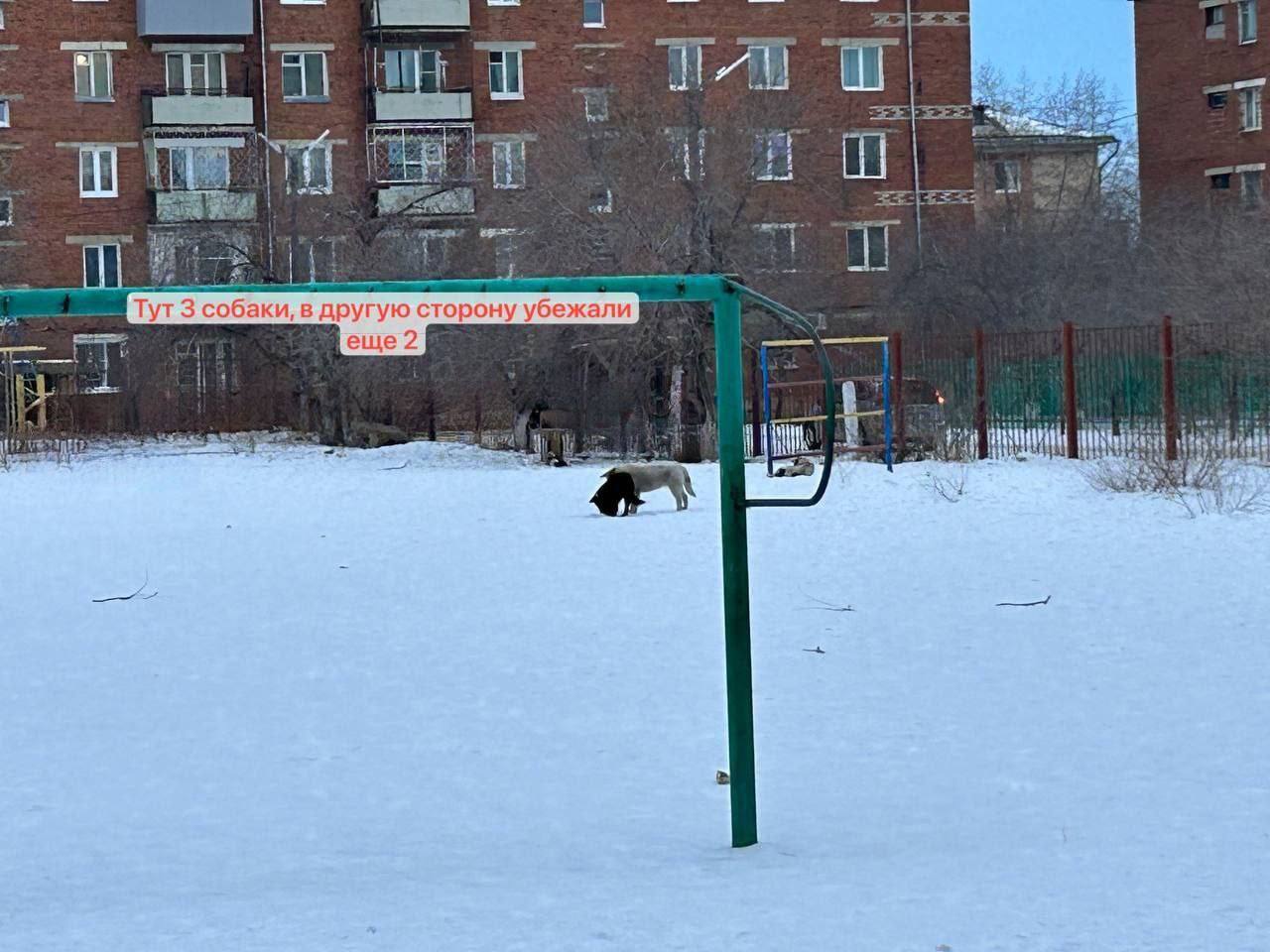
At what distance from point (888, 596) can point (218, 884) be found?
23.0ft

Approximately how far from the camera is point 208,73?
52.9m

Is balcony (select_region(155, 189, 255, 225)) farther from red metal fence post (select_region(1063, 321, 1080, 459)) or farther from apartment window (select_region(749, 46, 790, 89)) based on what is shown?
red metal fence post (select_region(1063, 321, 1080, 459))

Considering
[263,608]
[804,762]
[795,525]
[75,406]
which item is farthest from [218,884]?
[75,406]

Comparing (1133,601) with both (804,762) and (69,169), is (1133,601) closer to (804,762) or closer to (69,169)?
(804,762)

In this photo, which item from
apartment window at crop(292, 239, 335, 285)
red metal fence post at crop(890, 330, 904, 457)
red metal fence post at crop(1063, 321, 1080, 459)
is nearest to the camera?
red metal fence post at crop(1063, 321, 1080, 459)

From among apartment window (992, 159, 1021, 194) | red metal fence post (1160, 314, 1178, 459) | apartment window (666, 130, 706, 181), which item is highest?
apartment window (992, 159, 1021, 194)

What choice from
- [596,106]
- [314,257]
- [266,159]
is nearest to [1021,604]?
[596,106]

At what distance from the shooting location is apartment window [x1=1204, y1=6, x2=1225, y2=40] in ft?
180

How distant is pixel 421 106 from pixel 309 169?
381cm


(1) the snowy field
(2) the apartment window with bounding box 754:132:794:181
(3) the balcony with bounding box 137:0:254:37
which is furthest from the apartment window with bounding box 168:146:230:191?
(1) the snowy field

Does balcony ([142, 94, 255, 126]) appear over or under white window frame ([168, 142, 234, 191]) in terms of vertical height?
over

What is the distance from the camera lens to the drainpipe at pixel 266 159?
137ft

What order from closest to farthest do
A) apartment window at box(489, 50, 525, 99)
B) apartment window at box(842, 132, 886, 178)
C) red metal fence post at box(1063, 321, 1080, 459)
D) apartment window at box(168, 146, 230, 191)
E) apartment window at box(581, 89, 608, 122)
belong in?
red metal fence post at box(1063, 321, 1080, 459) < apartment window at box(581, 89, 608, 122) < apartment window at box(168, 146, 230, 191) < apartment window at box(489, 50, 525, 99) < apartment window at box(842, 132, 886, 178)

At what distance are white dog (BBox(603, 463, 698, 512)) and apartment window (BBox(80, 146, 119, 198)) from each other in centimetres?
3733
